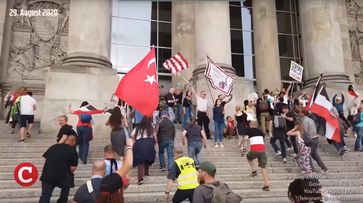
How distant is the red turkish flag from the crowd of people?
2.83 ft

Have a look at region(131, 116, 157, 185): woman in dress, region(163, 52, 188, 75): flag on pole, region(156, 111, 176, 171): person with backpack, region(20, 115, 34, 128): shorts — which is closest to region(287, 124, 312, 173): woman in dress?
region(156, 111, 176, 171): person with backpack

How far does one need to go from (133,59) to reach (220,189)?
1936cm

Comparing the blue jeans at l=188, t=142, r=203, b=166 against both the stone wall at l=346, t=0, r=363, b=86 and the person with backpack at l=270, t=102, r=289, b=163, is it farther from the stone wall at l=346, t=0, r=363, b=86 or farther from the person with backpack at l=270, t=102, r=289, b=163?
the stone wall at l=346, t=0, r=363, b=86

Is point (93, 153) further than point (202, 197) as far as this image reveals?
Yes

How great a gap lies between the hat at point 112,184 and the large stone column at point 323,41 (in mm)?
15940

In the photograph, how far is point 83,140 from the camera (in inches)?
388

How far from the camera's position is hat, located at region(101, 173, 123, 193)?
4.02 metres

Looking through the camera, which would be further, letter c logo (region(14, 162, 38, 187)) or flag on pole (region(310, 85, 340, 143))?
flag on pole (region(310, 85, 340, 143))

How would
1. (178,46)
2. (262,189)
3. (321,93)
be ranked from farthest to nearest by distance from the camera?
1. (178,46)
2. (321,93)
3. (262,189)

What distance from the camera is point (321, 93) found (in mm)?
11961

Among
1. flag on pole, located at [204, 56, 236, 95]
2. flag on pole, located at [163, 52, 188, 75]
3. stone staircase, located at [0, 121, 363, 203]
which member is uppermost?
flag on pole, located at [163, 52, 188, 75]

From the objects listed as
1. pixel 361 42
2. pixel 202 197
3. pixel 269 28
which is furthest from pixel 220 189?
pixel 361 42

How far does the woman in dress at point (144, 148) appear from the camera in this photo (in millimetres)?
8633

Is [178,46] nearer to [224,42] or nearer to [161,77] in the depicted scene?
[161,77]
